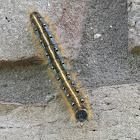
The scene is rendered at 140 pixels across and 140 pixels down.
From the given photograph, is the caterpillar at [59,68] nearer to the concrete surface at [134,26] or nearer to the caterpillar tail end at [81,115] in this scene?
the caterpillar tail end at [81,115]

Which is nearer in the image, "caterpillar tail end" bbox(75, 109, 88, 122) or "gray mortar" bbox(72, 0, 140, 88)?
"caterpillar tail end" bbox(75, 109, 88, 122)

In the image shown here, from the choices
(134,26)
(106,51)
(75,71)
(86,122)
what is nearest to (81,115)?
(86,122)

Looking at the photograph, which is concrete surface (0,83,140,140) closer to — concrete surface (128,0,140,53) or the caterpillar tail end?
the caterpillar tail end

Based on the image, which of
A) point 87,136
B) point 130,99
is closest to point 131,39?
point 130,99

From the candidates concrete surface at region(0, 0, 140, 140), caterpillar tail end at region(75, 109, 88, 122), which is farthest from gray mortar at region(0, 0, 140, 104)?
caterpillar tail end at region(75, 109, 88, 122)

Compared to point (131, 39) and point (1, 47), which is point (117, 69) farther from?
point (1, 47)

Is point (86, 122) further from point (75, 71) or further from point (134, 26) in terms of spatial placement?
point (134, 26)

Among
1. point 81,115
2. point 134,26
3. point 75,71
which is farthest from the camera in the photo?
point 75,71
